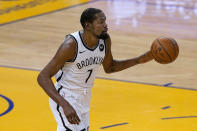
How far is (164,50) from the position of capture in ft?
17.1

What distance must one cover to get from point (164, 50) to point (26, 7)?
1095cm

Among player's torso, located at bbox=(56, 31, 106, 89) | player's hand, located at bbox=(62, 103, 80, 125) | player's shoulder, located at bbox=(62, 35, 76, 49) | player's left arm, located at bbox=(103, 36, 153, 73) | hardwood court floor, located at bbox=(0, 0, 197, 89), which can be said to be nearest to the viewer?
player's hand, located at bbox=(62, 103, 80, 125)

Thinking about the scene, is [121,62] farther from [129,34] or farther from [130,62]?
[129,34]

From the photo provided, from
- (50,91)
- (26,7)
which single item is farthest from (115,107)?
(26,7)

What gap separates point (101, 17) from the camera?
4.78 metres

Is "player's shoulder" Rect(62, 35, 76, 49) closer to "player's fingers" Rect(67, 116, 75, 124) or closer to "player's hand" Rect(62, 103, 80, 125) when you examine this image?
"player's hand" Rect(62, 103, 80, 125)

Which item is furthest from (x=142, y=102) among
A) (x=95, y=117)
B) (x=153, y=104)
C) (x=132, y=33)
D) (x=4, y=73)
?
(x=132, y=33)

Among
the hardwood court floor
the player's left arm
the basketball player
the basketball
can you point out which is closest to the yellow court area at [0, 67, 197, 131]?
the hardwood court floor

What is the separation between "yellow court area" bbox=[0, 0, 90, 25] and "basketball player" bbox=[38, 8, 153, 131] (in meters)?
8.94

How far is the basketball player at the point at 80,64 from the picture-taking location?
4730mm

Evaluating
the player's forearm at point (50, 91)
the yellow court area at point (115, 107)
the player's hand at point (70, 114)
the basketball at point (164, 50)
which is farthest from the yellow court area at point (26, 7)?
the player's hand at point (70, 114)

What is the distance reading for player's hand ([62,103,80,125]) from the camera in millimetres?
4496

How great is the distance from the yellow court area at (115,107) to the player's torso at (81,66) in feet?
6.27

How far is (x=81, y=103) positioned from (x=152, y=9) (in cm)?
1137
